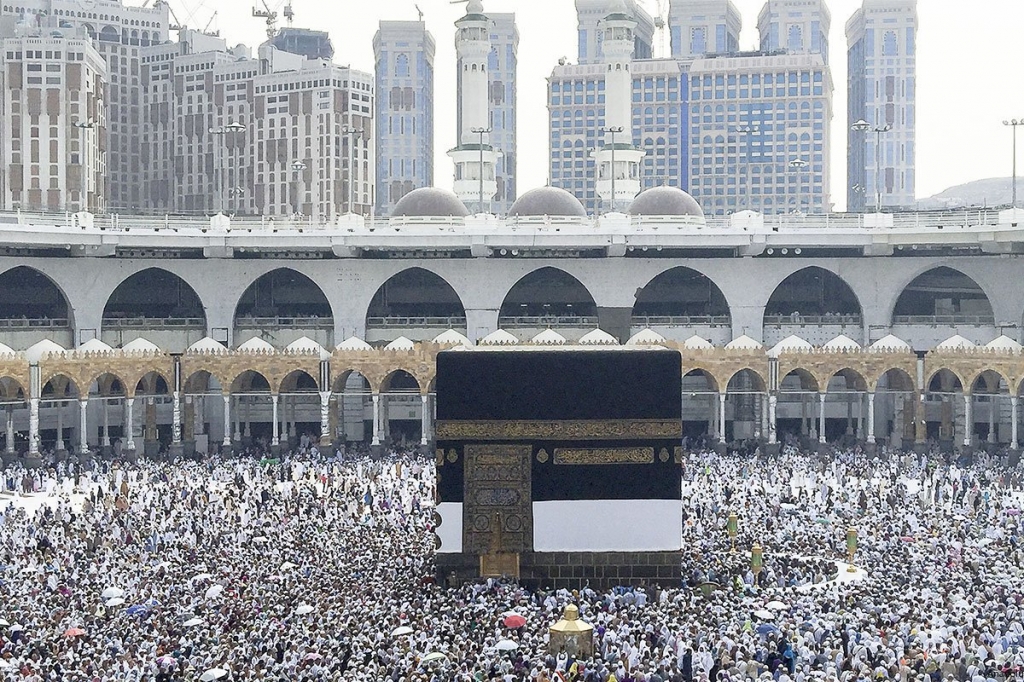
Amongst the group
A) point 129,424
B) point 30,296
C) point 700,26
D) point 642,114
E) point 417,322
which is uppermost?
point 700,26

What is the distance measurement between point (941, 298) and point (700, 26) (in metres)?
95.8

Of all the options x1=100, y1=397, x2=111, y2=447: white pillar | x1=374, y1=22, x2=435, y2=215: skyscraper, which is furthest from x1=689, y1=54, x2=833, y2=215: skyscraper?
x1=100, y1=397, x2=111, y2=447: white pillar

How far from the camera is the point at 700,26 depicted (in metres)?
141

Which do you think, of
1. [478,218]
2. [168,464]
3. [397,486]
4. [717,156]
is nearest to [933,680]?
[397,486]

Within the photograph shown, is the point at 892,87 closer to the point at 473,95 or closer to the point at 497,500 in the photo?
the point at 473,95

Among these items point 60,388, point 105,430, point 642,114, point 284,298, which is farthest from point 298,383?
point 642,114

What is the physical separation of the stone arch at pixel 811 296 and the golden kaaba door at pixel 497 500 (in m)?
26.6

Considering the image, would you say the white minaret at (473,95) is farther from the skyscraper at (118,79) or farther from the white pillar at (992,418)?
the skyscraper at (118,79)

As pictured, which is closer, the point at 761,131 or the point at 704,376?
the point at 704,376

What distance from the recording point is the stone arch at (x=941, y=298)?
49.1m

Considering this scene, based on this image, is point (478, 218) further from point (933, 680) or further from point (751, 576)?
point (933, 680)

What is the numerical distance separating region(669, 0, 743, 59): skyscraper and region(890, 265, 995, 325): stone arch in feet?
306

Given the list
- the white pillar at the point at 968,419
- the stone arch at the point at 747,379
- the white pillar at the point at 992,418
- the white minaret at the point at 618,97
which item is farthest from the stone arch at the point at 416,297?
the white pillar at the point at 992,418

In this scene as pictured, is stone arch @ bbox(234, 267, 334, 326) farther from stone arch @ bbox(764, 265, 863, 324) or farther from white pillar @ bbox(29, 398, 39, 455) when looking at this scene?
stone arch @ bbox(764, 265, 863, 324)
